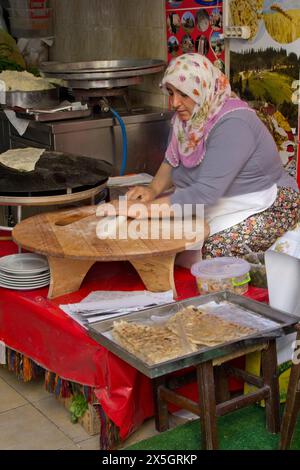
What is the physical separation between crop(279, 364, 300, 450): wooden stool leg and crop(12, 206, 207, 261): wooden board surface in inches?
31.1

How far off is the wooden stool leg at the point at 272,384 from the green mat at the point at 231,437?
0.17 feet

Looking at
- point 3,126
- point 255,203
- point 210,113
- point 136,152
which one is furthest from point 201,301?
point 3,126

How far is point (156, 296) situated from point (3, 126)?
8.19 feet

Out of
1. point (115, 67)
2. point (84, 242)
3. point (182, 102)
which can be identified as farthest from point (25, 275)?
point (115, 67)

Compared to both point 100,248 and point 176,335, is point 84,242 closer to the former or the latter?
point 100,248

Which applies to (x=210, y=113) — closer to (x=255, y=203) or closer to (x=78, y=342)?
(x=255, y=203)

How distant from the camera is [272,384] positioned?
301cm

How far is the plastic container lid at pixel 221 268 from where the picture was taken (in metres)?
3.26

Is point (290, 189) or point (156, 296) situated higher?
point (290, 189)

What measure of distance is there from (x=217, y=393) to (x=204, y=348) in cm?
59

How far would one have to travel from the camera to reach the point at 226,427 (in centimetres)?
310

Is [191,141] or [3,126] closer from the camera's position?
[191,141]

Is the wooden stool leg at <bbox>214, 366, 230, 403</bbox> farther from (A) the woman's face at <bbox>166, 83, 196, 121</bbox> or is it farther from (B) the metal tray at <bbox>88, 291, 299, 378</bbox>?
(A) the woman's face at <bbox>166, 83, 196, 121</bbox>

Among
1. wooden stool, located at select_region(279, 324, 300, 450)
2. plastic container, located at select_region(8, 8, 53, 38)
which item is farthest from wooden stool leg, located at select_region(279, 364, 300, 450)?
plastic container, located at select_region(8, 8, 53, 38)
